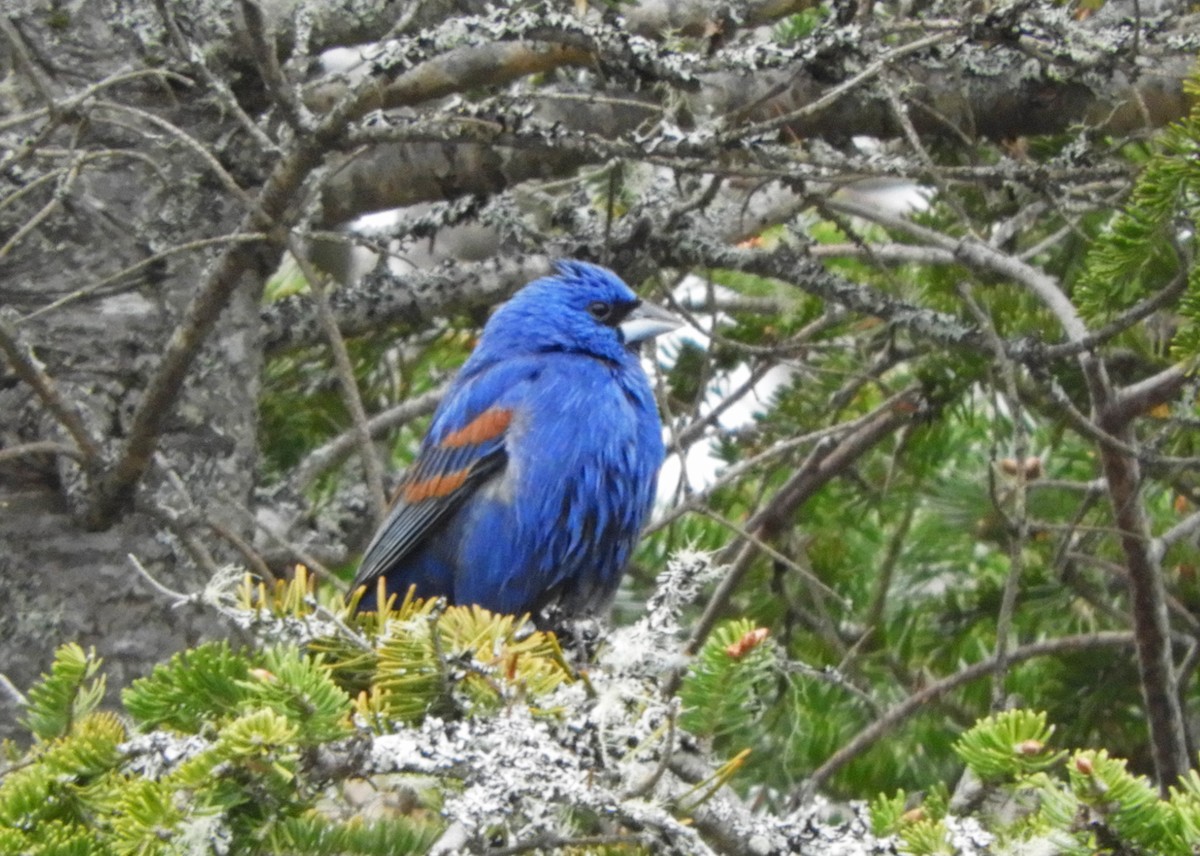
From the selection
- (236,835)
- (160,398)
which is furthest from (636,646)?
(160,398)

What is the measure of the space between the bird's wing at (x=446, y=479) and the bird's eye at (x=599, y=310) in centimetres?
40

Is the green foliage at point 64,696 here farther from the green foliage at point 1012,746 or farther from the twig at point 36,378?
the green foliage at point 1012,746

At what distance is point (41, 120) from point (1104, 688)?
10.7ft

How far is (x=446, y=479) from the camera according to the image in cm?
419

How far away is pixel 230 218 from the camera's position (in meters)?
4.09

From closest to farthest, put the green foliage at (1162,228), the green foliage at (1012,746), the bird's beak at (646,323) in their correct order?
1. the green foliage at (1012,746)
2. the green foliage at (1162,228)
3. the bird's beak at (646,323)

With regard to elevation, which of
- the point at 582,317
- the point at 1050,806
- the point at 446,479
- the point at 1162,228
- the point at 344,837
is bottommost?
the point at 344,837

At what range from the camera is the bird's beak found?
173 inches

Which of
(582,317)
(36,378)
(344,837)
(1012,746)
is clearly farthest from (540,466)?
(1012,746)

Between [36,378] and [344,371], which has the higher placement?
[344,371]

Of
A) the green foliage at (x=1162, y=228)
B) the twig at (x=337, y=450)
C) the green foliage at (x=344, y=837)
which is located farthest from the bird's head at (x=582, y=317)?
the green foliage at (x=344, y=837)

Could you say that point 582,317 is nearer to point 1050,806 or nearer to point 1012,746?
point 1012,746

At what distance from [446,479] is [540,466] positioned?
0.30m

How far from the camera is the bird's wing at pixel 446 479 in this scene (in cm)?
417
